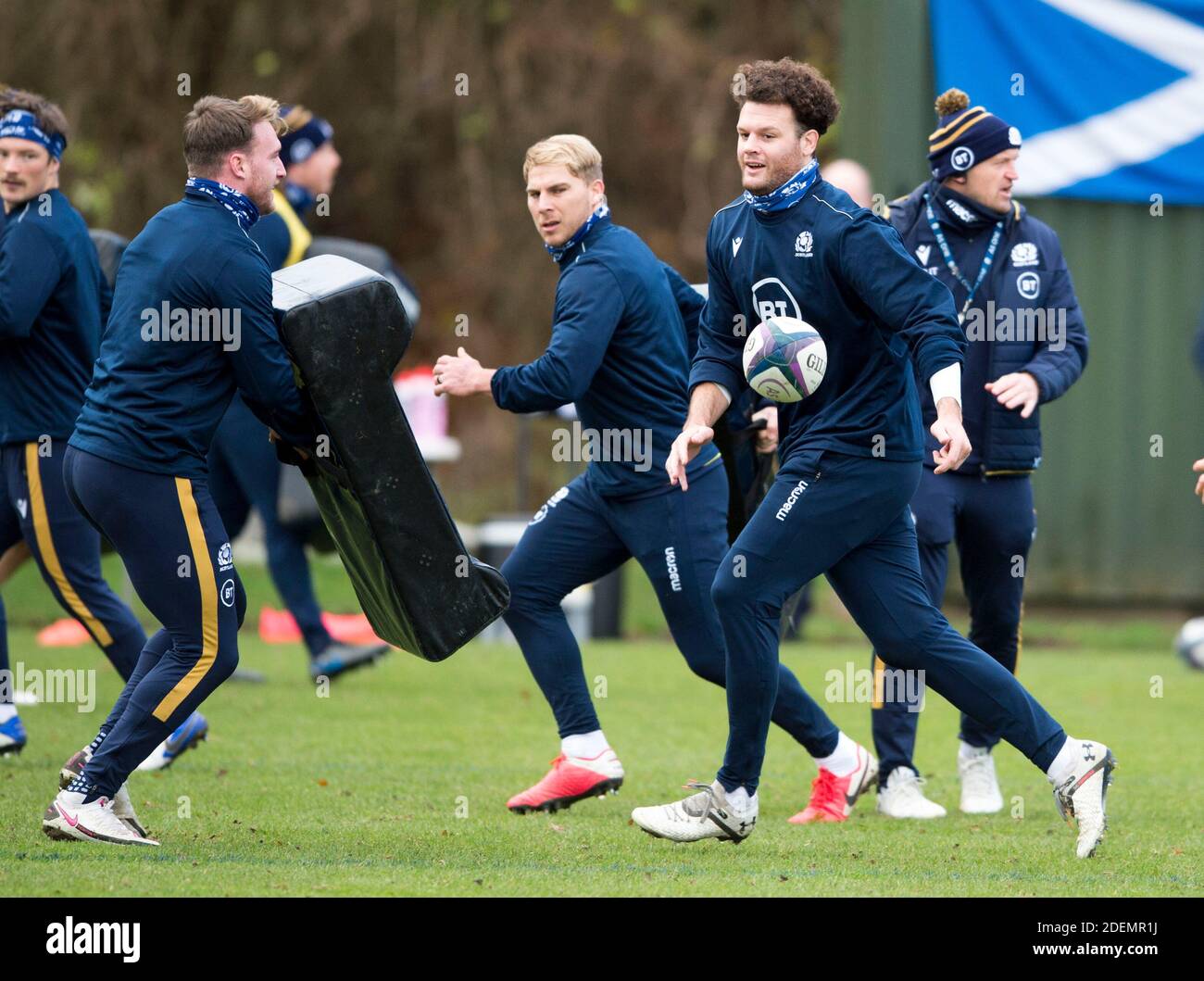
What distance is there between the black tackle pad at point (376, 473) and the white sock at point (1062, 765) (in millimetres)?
1745

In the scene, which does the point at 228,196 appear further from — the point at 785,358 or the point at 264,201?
the point at 785,358

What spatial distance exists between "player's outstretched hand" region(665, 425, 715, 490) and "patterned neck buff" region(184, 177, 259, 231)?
1465 mm

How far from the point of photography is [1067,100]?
39.0 feet

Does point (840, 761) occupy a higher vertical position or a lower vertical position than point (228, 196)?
lower

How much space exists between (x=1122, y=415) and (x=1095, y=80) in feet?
7.63

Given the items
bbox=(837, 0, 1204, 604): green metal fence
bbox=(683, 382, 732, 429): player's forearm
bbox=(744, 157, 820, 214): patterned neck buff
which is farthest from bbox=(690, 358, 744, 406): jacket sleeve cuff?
bbox=(837, 0, 1204, 604): green metal fence

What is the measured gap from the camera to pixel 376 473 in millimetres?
5145

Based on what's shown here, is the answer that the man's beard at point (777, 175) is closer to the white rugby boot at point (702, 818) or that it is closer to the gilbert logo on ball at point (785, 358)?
the gilbert logo on ball at point (785, 358)

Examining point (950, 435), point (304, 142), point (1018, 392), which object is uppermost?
point (304, 142)

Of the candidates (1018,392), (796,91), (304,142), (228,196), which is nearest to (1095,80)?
(304,142)

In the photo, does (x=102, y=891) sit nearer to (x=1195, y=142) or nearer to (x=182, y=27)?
(x=1195, y=142)

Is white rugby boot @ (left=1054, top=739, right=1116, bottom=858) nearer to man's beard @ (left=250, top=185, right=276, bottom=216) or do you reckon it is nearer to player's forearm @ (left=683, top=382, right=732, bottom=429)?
player's forearm @ (left=683, top=382, right=732, bottom=429)

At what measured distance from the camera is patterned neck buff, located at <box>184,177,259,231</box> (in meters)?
5.15
